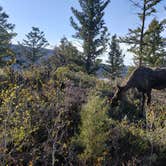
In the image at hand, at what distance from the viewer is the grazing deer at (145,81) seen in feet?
45.2

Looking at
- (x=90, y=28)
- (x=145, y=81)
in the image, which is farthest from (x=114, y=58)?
(x=145, y=81)

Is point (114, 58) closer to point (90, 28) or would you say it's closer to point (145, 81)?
point (90, 28)

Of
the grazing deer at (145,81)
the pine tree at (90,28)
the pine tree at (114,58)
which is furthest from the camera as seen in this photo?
the pine tree at (114,58)

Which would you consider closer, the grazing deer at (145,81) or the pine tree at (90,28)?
the grazing deer at (145,81)

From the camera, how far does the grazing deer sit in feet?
45.2

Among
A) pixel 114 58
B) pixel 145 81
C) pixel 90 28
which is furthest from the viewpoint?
pixel 114 58

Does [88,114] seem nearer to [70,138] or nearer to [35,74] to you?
[70,138]

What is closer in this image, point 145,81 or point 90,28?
point 145,81

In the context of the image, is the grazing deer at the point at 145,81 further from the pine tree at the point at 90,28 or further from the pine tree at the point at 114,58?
the pine tree at the point at 114,58

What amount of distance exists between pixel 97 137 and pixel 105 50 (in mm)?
29719

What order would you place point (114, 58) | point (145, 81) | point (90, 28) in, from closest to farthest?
point (145, 81) → point (90, 28) → point (114, 58)

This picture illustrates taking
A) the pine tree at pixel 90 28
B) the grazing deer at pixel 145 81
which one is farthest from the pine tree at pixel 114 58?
the grazing deer at pixel 145 81

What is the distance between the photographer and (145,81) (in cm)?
1378

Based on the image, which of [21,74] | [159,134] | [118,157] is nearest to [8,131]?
[118,157]
